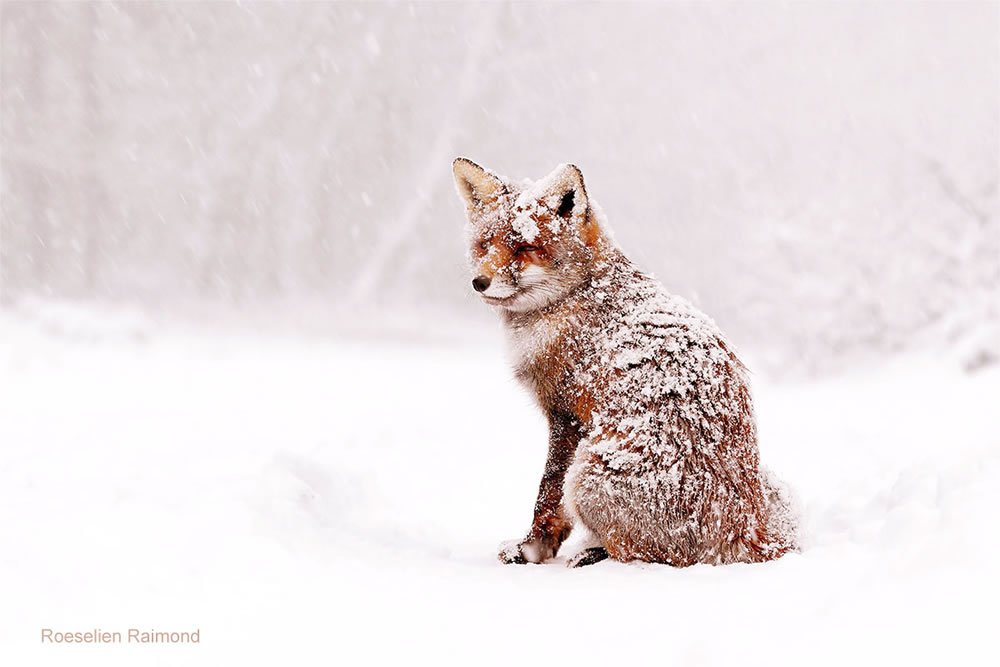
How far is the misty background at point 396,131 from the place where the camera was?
885 inches

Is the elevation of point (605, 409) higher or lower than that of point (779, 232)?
lower

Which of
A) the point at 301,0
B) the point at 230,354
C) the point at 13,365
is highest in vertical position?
the point at 301,0

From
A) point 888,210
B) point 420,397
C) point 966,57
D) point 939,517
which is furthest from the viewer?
point 966,57

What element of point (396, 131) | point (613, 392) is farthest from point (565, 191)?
point (396, 131)

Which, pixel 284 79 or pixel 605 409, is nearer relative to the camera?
pixel 605 409

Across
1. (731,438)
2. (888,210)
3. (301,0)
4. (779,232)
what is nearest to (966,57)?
(888,210)

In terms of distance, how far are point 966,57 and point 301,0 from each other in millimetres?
18275

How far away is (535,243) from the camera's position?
14.7 ft

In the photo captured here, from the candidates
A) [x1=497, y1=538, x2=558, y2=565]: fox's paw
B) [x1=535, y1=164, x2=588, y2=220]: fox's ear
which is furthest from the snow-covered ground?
[x1=535, y1=164, x2=588, y2=220]: fox's ear

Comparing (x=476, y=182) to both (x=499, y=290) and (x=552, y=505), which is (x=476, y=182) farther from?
(x=552, y=505)

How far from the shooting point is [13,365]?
14539mm

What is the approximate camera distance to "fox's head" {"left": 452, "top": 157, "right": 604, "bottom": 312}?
4465 mm

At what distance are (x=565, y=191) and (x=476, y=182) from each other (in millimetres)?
553

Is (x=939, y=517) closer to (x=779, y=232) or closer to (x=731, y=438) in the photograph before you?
(x=731, y=438)
